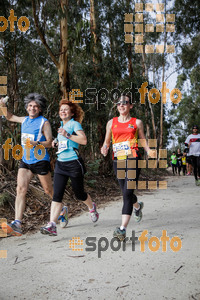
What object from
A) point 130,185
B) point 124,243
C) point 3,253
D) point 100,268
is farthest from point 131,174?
point 3,253

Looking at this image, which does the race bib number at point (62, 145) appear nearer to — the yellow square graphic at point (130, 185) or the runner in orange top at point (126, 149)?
the runner in orange top at point (126, 149)

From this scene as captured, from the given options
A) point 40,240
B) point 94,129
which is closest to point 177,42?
point 94,129

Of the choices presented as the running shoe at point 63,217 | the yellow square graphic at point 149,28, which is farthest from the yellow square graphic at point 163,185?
the yellow square graphic at point 149,28

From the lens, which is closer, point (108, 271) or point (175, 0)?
point (108, 271)

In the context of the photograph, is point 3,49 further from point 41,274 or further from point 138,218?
point 41,274

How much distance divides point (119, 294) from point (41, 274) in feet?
3.02

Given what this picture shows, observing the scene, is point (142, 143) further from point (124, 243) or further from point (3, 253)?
point (3, 253)

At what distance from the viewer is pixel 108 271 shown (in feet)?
10.9

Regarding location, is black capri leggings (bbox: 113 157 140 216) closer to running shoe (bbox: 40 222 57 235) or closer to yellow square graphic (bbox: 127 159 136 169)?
yellow square graphic (bbox: 127 159 136 169)

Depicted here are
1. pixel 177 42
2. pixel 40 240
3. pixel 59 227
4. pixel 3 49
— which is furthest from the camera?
pixel 177 42

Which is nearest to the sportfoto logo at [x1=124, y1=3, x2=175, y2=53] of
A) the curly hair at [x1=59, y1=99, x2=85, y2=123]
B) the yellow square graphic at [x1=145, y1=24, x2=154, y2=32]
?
the yellow square graphic at [x1=145, y1=24, x2=154, y2=32]

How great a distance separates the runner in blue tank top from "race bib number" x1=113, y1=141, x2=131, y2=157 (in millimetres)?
923

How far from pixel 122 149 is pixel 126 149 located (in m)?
0.05

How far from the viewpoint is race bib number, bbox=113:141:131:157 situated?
13.9 feet
